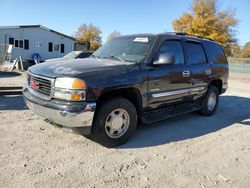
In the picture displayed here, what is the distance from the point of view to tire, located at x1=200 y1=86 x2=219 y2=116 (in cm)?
668

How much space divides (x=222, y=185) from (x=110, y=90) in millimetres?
2074

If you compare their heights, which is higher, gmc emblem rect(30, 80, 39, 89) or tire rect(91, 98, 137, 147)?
gmc emblem rect(30, 80, 39, 89)

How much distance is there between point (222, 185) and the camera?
3.40 meters

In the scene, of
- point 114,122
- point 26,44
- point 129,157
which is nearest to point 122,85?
point 114,122

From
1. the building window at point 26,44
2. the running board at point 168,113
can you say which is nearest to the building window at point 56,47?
the building window at point 26,44

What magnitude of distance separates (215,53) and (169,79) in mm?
2534

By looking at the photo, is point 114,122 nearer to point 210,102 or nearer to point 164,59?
point 164,59

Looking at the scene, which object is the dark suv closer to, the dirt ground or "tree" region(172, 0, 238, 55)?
the dirt ground

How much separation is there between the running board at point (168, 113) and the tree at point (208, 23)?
3345cm

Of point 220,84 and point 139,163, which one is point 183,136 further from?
point 220,84

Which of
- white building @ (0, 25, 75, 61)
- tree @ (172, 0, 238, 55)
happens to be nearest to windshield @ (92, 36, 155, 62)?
white building @ (0, 25, 75, 61)

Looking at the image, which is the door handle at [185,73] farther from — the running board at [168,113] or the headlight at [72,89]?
the headlight at [72,89]

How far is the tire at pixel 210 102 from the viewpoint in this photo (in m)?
6.68

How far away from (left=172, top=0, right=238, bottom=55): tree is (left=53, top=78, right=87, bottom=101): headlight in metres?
36.3
